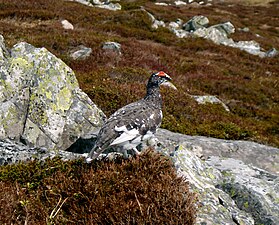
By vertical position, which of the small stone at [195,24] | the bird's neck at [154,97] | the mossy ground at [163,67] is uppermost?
the bird's neck at [154,97]

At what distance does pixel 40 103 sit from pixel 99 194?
4.38 meters

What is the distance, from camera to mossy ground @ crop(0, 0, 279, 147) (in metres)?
13.3

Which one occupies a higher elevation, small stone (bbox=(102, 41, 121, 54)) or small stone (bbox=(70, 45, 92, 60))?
small stone (bbox=(70, 45, 92, 60))

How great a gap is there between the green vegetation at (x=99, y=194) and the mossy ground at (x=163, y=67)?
587cm

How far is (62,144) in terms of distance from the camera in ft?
29.2

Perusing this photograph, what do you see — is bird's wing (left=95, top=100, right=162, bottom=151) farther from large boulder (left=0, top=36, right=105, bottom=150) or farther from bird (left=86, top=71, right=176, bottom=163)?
large boulder (left=0, top=36, right=105, bottom=150)

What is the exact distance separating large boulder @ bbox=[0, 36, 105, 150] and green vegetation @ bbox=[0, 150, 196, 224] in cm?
219

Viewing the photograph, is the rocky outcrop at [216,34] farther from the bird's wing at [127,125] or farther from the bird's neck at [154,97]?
the bird's wing at [127,125]

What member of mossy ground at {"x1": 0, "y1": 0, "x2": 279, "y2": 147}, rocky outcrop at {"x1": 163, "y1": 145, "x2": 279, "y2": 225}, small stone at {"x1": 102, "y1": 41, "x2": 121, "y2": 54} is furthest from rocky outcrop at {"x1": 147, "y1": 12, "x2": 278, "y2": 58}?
rocky outcrop at {"x1": 163, "y1": 145, "x2": 279, "y2": 225}

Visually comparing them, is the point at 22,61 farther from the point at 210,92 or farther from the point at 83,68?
the point at 210,92

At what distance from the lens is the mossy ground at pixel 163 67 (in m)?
13.3

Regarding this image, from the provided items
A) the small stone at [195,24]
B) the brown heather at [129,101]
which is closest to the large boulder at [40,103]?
the brown heather at [129,101]

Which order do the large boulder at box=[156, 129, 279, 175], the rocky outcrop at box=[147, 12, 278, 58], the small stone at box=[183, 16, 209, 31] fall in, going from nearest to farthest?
1. the large boulder at box=[156, 129, 279, 175]
2. the rocky outcrop at box=[147, 12, 278, 58]
3. the small stone at box=[183, 16, 209, 31]

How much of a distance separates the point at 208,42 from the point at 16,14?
1712 centimetres
